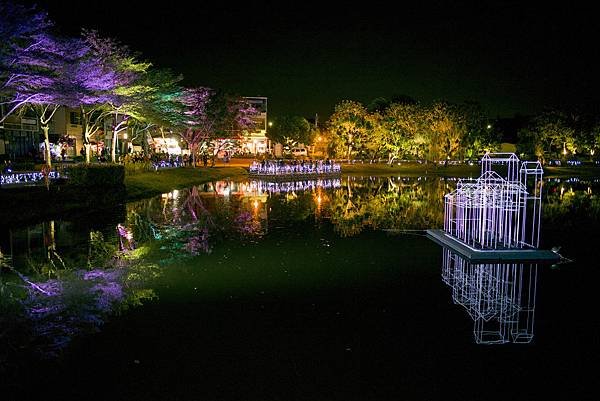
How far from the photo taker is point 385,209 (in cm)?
2288

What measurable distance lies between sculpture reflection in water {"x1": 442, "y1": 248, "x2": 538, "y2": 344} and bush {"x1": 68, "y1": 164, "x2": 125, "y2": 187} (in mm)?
17076

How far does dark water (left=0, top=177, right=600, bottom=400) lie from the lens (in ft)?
19.6

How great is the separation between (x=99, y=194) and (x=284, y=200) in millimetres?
8413

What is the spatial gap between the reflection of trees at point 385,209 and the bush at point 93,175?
10284 millimetres

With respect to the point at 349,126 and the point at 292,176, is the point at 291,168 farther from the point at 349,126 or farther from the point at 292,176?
the point at 349,126

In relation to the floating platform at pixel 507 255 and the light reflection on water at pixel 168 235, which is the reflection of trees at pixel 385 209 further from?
the floating platform at pixel 507 255

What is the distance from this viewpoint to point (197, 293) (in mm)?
9531

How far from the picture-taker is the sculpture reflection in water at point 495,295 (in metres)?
7.77

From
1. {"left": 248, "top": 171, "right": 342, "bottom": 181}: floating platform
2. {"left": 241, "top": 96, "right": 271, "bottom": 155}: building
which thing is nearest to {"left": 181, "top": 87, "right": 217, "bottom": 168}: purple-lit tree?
{"left": 248, "top": 171, "right": 342, "bottom": 181}: floating platform

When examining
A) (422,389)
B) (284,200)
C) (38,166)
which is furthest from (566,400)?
(38,166)

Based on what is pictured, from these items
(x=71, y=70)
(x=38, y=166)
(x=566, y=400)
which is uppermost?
(x=71, y=70)

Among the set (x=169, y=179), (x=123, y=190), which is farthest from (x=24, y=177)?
(x=169, y=179)

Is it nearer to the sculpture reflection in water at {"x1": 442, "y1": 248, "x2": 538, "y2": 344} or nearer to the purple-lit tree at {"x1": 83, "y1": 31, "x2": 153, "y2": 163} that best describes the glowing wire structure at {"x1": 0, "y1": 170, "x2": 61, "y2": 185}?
the purple-lit tree at {"x1": 83, "y1": 31, "x2": 153, "y2": 163}

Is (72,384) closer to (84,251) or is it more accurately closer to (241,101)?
(84,251)
